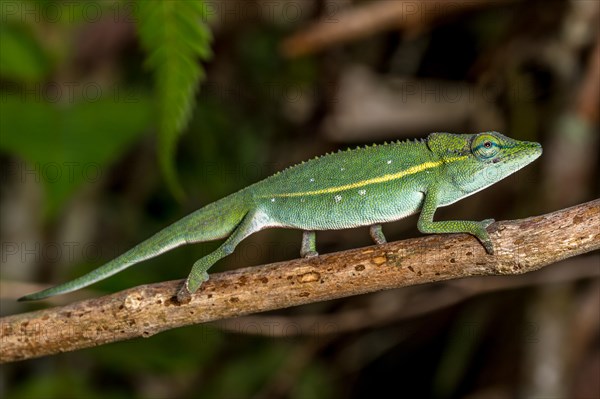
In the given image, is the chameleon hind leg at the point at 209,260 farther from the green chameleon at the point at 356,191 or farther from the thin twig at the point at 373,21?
the thin twig at the point at 373,21

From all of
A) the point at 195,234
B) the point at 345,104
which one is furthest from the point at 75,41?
the point at 195,234

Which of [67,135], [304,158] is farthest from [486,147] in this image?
[304,158]

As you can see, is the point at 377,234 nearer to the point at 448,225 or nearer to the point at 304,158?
the point at 448,225

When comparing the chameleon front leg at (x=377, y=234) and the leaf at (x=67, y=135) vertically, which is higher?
the leaf at (x=67, y=135)

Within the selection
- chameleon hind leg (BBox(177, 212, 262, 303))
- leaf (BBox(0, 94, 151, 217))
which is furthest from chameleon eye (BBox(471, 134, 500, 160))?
leaf (BBox(0, 94, 151, 217))

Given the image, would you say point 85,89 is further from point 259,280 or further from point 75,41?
point 259,280

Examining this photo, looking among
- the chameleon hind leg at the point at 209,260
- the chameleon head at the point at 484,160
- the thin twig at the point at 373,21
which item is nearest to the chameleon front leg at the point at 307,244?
the chameleon hind leg at the point at 209,260
